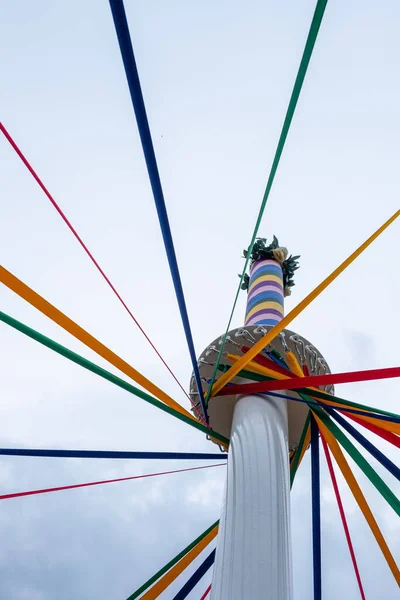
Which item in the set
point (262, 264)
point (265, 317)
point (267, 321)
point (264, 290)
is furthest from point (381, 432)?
point (262, 264)

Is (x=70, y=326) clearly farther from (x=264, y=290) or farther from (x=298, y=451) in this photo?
(x=264, y=290)

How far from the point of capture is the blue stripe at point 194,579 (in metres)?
5.23

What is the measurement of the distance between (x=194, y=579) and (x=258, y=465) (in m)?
2.06

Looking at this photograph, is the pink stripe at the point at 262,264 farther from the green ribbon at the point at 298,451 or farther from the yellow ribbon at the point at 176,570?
the yellow ribbon at the point at 176,570

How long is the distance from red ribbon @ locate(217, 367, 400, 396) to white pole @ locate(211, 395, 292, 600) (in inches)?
6.1

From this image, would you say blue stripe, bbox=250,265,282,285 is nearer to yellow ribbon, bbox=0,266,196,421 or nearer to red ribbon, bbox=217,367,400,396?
red ribbon, bbox=217,367,400,396

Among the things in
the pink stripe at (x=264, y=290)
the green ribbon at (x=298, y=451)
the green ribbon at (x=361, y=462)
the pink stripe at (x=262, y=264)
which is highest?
the pink stripe at (x=262, y=264)

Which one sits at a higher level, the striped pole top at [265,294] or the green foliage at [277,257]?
the green foliage at [277,257]

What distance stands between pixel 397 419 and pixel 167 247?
8.66 feet

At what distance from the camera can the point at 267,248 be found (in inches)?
338

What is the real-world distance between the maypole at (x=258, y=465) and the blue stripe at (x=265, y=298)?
38 cm

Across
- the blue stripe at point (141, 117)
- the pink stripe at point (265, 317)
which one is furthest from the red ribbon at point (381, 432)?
the blue stripe at point (141, 117)

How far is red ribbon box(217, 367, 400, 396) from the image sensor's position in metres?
3.56

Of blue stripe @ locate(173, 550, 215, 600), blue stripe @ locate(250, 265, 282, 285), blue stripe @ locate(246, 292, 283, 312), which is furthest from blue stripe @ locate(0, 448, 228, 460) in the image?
blue stripe @ locate(250, 265, 282, 285)
